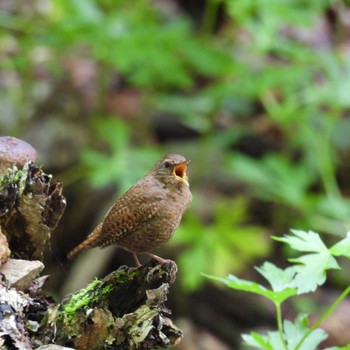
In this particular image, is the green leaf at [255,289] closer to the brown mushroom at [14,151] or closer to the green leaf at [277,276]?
the green leaf at [277,276]

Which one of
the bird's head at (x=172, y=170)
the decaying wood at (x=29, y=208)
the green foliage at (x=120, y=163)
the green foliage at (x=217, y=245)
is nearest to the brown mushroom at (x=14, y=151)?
the decaying wood at (x=29, y=208)

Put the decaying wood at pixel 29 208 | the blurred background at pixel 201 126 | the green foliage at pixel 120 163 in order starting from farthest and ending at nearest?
the blurred background at pixel 201 126 → the green foliage at pixel 120 163 → the decaying wood at pixel 29 208

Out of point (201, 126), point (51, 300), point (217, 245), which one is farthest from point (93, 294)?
point (201, 126)

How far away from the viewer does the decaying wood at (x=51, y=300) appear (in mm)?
1999

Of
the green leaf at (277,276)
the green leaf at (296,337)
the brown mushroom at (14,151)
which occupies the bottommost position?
the green leaf at (296,337)

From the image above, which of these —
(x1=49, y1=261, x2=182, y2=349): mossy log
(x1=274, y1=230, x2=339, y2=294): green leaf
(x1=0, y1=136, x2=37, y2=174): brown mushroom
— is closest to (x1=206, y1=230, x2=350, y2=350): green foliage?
(x1=274, y1=230, x2=339, y2=294): green leaf

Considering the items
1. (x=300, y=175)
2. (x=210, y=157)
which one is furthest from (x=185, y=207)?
(x=210, y=157)

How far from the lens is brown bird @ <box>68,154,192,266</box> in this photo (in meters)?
2.37

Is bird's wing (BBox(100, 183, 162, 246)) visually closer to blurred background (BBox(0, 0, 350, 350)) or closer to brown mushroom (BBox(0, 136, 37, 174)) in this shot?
brown mushroom (BBox(0, 136, 37, 174))

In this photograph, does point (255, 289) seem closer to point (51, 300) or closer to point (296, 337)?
point (296, 337)

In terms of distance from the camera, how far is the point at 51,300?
7.17 feet

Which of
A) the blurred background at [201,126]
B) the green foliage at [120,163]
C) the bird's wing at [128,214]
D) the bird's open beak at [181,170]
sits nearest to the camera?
the bird's wing at [128,214]

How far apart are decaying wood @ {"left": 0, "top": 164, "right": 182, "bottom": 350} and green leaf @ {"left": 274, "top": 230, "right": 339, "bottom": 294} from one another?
1.04 feet

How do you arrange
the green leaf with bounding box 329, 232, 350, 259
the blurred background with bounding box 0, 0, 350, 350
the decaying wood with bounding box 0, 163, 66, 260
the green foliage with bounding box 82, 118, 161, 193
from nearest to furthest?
the green leaf with bounding box 329, 232, 350, 259 → the decaying wood with bounding box 0, 163, 66, 260 → the green foliage with bounding box 82, 118, 161, 193 → the blurred background with bounding box 0, 0, 350, 350
